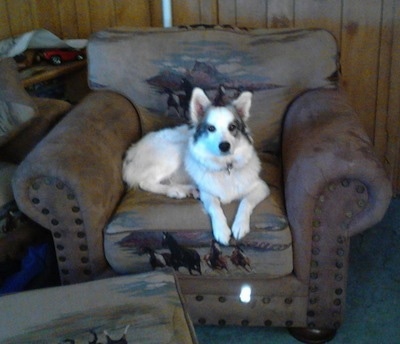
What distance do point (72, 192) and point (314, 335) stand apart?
1.04 m

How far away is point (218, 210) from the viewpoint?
175 centimetres

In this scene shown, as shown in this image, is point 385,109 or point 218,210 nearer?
point 218,210

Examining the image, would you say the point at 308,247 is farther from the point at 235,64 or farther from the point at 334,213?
the point at 235,64

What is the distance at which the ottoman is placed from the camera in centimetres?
124

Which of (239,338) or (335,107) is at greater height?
(335,107)

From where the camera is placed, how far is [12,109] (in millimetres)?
2105

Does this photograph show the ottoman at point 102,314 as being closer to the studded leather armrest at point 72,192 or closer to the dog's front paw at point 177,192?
the studded leather armrest at point 72,192

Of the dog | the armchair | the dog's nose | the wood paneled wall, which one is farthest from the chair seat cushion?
the wood paneled wall

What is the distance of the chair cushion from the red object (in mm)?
692

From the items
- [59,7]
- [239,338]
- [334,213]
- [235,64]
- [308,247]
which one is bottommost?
[239,338]

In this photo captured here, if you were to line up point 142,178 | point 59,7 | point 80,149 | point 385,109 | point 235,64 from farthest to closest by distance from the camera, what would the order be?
point 59,7, point 385,109, point 235,64, point 142,178, point 80,149

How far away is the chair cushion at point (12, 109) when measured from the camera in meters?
2.11

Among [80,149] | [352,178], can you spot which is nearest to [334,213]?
[352,178]

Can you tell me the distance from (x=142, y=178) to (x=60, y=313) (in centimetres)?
80
